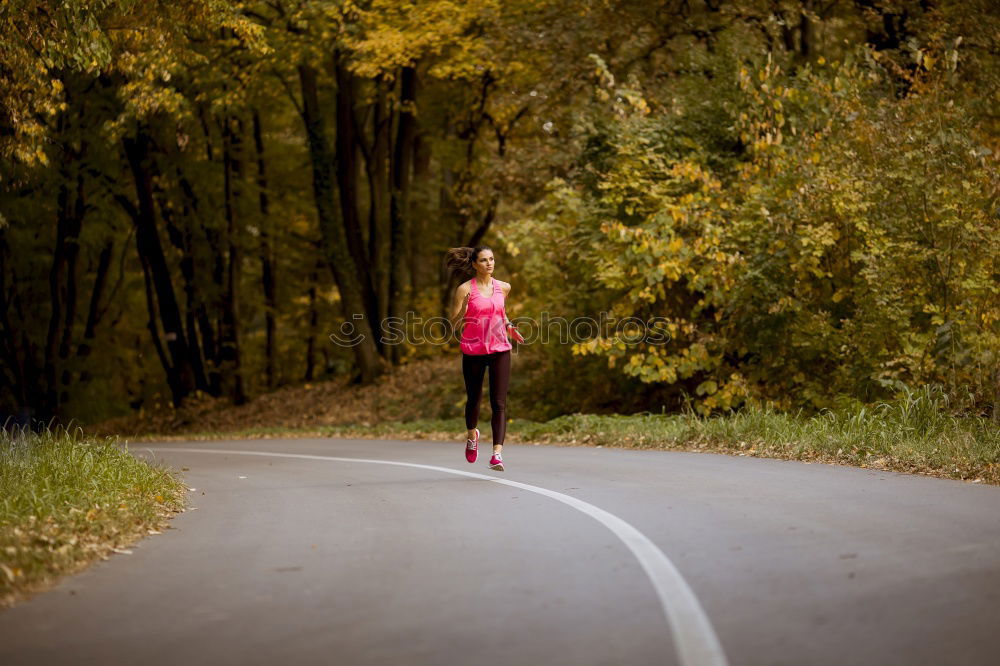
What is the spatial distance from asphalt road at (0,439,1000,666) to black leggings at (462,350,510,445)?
4.23 feet

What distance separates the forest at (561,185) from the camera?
14.4 meters

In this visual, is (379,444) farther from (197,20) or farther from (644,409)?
(197,20)

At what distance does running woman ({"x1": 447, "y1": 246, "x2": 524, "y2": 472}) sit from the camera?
11.1 meters

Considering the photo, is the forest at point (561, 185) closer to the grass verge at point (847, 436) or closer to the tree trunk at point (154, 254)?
the tree trunk at point (154, 254)

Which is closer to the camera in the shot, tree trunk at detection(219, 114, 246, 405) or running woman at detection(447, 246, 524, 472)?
running woman at detection(447, 246, 524, 472)

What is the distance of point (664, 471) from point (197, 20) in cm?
1036

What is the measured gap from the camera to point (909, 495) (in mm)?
8516

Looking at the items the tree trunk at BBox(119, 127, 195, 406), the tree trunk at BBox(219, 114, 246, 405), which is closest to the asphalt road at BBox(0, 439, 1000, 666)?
the tree trunk at BBox(119, 127, 195, 406)

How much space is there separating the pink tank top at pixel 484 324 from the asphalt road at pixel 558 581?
5.46 ft

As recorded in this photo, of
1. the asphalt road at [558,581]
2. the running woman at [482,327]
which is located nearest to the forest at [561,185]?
the running woman at [482,327]

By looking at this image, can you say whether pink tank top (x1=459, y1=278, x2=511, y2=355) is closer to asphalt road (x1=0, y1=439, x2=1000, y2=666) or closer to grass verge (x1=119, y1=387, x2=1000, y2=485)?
asphalt road (x1=0, y1=439, x2=1000, y2=666)

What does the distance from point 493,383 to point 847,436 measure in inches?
157

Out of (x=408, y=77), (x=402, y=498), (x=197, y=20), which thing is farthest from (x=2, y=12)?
(x=408, y=77)

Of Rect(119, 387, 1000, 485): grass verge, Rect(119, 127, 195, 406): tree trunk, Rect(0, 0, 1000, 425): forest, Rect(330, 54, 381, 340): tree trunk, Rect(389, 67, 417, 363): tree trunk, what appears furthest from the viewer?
Rect(389, 67, 417, 363): tree trunk
